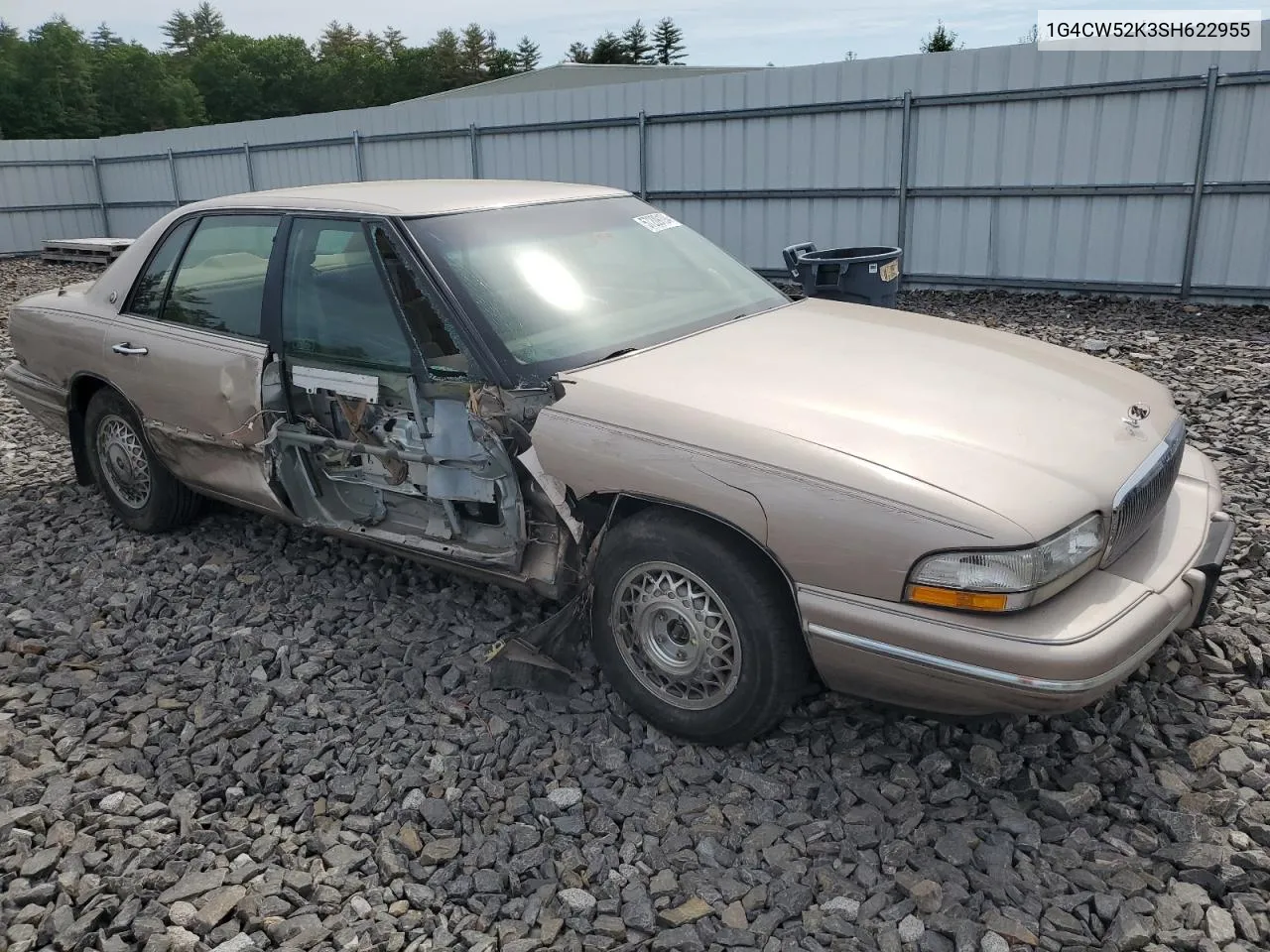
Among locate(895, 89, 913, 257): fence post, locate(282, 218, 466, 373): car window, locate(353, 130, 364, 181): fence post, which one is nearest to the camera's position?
locate(282, 218, 466, 373): car window

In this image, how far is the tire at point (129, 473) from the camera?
4.86 metres

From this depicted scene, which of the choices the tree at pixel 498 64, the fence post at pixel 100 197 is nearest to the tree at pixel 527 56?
the tree at pixel 498 64

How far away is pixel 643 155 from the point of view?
516 inches

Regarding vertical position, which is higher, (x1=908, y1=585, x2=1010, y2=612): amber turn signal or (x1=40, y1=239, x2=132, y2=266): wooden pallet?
(x1=908, y1=585, x2=1010, y2=612): amber turn signal

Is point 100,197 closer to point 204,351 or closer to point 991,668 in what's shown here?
point 204,351

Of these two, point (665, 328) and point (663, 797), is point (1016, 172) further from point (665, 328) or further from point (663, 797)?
point (663, 797)

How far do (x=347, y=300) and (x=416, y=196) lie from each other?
1.76 feet

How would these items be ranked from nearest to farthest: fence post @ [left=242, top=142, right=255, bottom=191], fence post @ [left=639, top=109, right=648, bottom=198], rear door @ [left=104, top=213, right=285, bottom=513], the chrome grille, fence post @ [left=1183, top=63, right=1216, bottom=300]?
the chrome grille < rear door @ [left=104, top=213, right=285, bottom=513] < fence post @ [left=1183, top=63, right=1216, bottom=300] < fence post @ [left=639, top=109, right=648, bottom=198] < fence post @ [left=242, top=142, right=255, bottom=191]

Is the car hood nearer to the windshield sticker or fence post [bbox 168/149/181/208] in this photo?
the windshield sticker

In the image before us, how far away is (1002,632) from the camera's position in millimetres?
2523

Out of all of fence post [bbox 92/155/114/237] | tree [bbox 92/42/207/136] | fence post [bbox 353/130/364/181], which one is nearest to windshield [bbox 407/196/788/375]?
fence post [bbox 353/130/364/181]

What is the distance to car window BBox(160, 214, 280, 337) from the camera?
4.17 meters

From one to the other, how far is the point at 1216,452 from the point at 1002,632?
3.75 meters

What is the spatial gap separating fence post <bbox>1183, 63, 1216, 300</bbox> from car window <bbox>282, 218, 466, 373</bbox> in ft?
29.0
